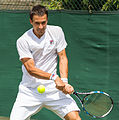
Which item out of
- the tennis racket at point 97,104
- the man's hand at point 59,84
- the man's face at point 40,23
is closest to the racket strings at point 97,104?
the tennis racket at point 97,104

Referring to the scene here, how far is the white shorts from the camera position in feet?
11.7

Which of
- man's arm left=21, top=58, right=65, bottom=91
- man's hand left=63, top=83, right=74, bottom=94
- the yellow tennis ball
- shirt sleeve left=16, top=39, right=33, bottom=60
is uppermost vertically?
shirt sleeve left=16, top=39, right=33, bottom=60

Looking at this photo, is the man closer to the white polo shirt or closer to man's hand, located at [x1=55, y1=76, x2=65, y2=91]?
the white polo shirt

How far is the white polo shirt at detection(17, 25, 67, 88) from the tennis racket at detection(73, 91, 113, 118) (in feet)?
1.75

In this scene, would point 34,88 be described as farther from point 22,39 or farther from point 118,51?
point 118,51

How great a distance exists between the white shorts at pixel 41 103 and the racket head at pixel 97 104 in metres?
0.28

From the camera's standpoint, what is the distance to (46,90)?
361 cm

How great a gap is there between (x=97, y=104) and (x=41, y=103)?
733mm

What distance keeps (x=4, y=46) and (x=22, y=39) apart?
1.62 meters

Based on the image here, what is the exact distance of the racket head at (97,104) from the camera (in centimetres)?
383

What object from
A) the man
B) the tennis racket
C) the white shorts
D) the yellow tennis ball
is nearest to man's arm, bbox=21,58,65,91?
the man

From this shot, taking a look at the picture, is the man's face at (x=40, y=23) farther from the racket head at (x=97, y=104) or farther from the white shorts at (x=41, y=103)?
the racket head at (x=97, y=104)

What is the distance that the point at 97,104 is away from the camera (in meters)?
3.92

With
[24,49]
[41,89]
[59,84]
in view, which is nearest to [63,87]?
[59,84]
